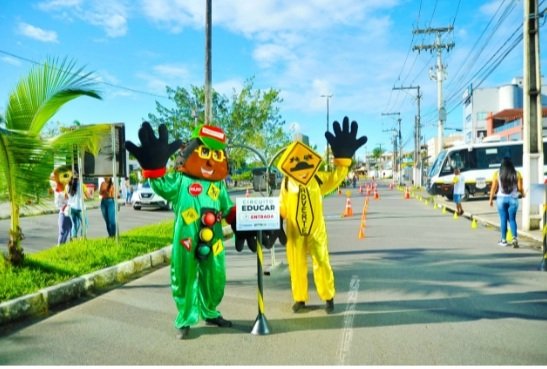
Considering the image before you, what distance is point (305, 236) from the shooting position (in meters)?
5.01

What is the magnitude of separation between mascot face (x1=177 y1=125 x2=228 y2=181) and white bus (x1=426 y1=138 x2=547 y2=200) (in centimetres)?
2142

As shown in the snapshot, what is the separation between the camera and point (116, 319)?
4941 millimetres

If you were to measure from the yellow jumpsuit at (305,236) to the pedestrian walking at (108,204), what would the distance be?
587 centimetres

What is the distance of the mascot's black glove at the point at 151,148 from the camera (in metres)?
4.19

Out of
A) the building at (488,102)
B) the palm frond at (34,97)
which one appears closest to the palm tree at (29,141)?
the palm frond at (34,97)

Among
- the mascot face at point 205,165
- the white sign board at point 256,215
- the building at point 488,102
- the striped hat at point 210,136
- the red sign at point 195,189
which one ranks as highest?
the building at point 488,102

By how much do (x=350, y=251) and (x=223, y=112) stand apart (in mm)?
30604

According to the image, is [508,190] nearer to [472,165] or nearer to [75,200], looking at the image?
[75,200]

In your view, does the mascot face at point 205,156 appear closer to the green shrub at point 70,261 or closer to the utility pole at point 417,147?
the green shrub at point 70,261

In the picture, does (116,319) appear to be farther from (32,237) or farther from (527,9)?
(527,9)

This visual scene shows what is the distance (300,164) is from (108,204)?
6214mm

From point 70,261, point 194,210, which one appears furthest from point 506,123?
point 194,210

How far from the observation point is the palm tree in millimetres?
6059

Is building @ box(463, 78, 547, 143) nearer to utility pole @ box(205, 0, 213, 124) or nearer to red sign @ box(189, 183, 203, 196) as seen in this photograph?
utility pole @ box(205, 0, 213, 124)
